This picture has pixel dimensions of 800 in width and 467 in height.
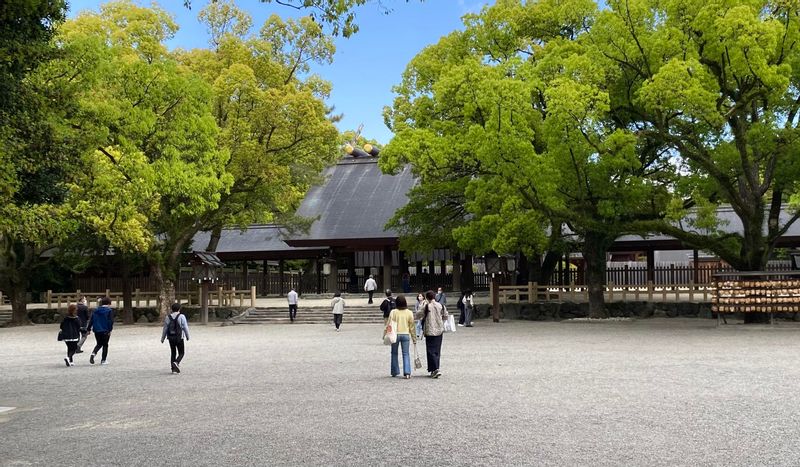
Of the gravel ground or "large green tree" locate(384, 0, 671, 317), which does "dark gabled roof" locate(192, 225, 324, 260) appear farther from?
the gravel ground

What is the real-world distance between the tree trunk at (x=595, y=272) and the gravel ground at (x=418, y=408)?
10.1 m

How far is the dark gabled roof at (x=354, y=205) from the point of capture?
36156mm

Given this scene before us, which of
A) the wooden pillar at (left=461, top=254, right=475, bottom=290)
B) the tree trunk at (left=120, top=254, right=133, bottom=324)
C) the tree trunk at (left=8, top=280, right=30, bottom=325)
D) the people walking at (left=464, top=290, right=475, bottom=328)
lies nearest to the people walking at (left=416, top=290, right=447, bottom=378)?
the people walking at (left=464, top=290, right=475, bottom=328)

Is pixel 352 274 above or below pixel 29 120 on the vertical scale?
below

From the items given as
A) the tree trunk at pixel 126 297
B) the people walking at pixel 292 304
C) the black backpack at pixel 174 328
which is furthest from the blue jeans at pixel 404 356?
the tree trunk at pixel 126 297

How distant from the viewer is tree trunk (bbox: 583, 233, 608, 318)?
27.2 metres

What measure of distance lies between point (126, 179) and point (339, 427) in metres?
17.0

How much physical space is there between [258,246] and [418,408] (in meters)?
31.7

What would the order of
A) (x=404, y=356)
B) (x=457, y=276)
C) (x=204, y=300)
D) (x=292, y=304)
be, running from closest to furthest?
(x=404, y=356), (x=292, y=304), (x=204, y=300), (x=457, y=276)

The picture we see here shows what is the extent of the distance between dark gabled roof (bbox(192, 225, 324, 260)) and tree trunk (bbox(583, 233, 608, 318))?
54.0ft

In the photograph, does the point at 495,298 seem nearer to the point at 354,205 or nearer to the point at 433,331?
the point at 354,205

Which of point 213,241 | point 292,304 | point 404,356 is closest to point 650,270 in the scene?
point 292,304

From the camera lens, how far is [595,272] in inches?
1070

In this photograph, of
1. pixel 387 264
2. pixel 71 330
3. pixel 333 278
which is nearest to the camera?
pixel 71 330
